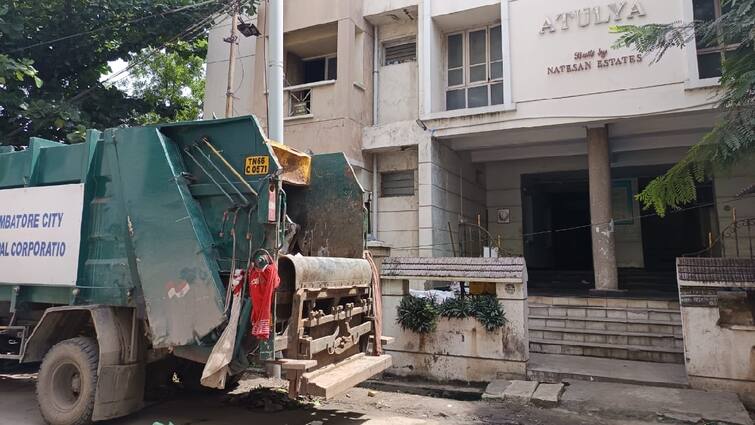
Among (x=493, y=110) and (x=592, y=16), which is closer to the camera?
(x=592, y=16)

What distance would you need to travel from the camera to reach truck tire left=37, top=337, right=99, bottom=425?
4.61 meters

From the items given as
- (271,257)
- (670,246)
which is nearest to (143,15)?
(271,257)

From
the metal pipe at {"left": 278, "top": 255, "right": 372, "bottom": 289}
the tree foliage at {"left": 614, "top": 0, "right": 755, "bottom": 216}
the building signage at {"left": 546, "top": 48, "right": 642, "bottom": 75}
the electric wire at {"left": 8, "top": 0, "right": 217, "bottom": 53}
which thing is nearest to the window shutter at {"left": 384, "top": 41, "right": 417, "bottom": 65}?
the building signage at {"left": 546, "top": 48, "right": 642, "bottom": 75}

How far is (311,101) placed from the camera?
455 inches

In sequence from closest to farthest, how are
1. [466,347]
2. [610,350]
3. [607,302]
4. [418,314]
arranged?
[466,347]
[418,314]
[610,350]
[607,302]

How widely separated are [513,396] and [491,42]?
8.14m

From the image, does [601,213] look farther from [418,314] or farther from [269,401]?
[269,401]

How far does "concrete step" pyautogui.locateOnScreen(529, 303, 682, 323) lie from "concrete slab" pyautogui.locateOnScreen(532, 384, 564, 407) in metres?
2.96

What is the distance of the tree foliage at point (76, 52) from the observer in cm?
910

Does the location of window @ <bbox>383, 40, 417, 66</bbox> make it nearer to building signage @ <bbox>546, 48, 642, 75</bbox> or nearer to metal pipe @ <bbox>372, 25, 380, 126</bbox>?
metal pipe @ <bbox>372, 25, 380, 126</bbox>

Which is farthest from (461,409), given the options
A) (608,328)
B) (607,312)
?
(607,312)

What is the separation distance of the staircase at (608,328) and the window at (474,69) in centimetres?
463

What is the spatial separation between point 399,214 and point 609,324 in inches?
196

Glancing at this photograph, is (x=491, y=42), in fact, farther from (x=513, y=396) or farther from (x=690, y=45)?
(x=513, y=396)
